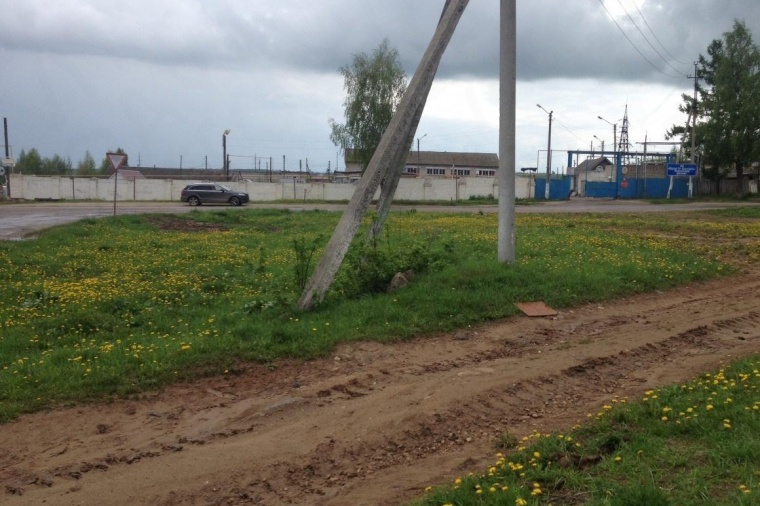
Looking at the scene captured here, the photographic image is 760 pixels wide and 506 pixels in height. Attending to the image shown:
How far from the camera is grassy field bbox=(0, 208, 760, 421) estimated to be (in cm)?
751

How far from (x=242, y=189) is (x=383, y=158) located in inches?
1886

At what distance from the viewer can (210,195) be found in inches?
1876

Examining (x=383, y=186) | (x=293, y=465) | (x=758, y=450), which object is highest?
(x=383, y=186)

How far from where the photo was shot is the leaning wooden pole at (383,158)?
32.3ft

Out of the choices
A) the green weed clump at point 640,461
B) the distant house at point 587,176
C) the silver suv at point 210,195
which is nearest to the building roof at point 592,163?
the distant house at point 587,176

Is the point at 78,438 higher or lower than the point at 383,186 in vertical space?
lower

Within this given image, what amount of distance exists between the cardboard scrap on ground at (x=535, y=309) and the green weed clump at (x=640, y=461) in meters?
3.88

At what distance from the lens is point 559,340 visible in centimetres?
879

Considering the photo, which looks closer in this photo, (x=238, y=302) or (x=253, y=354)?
(x=253, y=354)

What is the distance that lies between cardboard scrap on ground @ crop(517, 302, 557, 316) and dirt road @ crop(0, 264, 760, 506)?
0.61 metres

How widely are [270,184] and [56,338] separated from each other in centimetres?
4954

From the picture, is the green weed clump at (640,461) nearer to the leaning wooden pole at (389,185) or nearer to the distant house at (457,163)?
the leaning wooden pole at (389,185)

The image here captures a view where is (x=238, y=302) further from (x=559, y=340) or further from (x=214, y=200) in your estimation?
(x=214, y=200)

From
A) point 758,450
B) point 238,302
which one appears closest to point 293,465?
point 758,450
